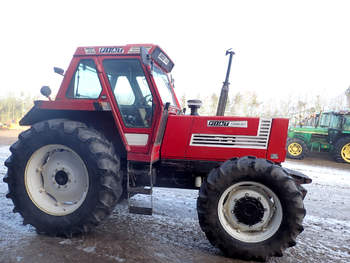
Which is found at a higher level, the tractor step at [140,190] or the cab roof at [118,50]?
the cab roof at [118,50]

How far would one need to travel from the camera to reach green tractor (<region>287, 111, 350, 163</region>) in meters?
11.3

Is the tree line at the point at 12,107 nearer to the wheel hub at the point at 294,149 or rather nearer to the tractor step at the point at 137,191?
the wheel hub at the point at 294,149

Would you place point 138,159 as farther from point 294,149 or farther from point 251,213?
point 294,149

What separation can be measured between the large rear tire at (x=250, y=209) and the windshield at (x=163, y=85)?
4.70 ft

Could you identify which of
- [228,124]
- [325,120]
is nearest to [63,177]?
[228,124]

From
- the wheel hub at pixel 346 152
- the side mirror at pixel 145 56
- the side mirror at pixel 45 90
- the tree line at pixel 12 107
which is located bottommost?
the tree line at pixel 12 107

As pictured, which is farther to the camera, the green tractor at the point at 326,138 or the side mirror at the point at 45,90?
the green tractor at the point at 326,138

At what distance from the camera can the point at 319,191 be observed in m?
5.75

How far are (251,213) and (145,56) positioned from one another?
2.27 metres

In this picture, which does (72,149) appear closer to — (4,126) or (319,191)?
(319,191)

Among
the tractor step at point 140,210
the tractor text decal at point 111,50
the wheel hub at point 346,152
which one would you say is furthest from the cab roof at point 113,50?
the wheel hub at point 346,152

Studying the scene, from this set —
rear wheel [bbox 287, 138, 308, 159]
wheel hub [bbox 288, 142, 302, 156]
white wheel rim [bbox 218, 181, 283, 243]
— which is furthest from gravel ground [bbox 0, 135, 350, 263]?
wheel hub [bbox 288, 142, 302, 156]

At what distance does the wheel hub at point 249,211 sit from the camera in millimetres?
2758

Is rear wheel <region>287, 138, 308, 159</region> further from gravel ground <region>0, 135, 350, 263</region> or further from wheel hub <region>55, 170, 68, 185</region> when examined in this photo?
wheel hub <region>55, 170, 68, 185</region>
